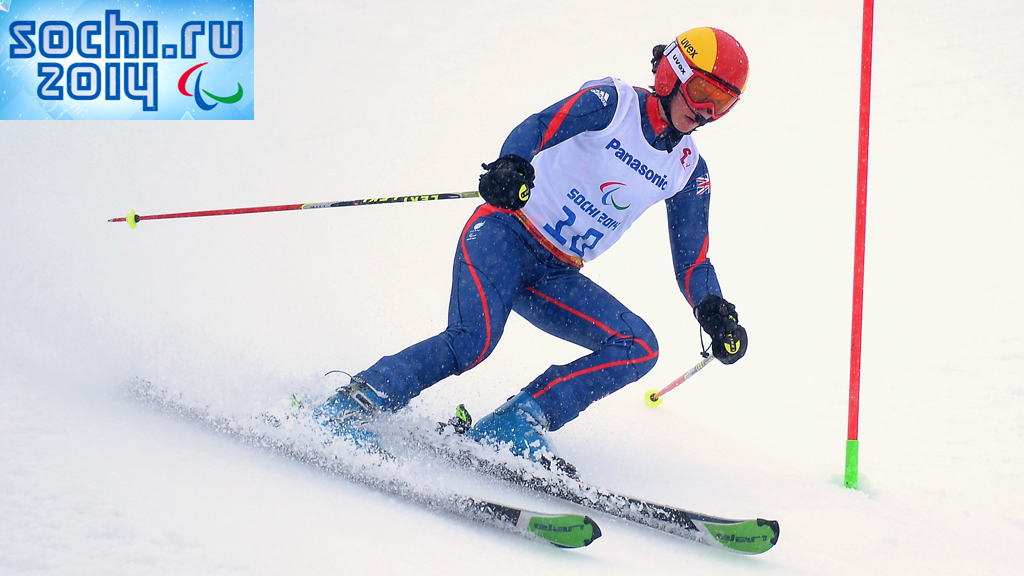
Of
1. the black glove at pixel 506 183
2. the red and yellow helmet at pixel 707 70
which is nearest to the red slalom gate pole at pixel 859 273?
the red and yellow helmet at pixel 707 70

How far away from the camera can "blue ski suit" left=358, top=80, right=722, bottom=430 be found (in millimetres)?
2555

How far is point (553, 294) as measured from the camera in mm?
2896

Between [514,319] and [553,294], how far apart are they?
2.35 metres

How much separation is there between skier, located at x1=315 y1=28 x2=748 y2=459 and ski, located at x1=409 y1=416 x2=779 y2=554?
0.06m

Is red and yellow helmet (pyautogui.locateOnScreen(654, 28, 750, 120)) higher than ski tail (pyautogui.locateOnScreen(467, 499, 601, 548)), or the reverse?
red and yellow helmet (pyautogui.locateOnScreen(654, 28, 750, 120))

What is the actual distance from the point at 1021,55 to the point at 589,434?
767 cm

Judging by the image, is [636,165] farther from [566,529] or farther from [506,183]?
[566,529]

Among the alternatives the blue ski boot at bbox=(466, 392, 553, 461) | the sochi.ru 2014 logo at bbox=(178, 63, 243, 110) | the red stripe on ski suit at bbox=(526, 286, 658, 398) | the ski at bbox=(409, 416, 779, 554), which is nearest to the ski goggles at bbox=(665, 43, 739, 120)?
the red stripe on ski suit at bbox=(526, 286, 658, 398)

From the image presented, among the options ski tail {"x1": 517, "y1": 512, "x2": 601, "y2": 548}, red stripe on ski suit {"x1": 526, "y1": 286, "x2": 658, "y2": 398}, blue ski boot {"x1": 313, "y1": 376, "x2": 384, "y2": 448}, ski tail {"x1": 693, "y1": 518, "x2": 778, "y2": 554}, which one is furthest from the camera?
red stripe on ski suit {"x1": 526, "y1": 286, "x2": 658, "y2": 398}

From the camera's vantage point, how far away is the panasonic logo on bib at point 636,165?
271cm

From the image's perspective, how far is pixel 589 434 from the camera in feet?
11.1

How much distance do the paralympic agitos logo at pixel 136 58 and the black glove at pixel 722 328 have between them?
697 centimetres

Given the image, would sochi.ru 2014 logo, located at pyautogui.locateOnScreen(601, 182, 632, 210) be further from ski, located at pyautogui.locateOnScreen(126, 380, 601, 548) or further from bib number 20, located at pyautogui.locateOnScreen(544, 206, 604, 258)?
ski, located at pyautogui.locateOnScreen(126, 380, 601, 548)

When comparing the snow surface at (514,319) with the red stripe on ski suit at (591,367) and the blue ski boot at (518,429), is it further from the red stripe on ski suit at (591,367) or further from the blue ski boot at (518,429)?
the red stripe on ski suit at (591,367)
